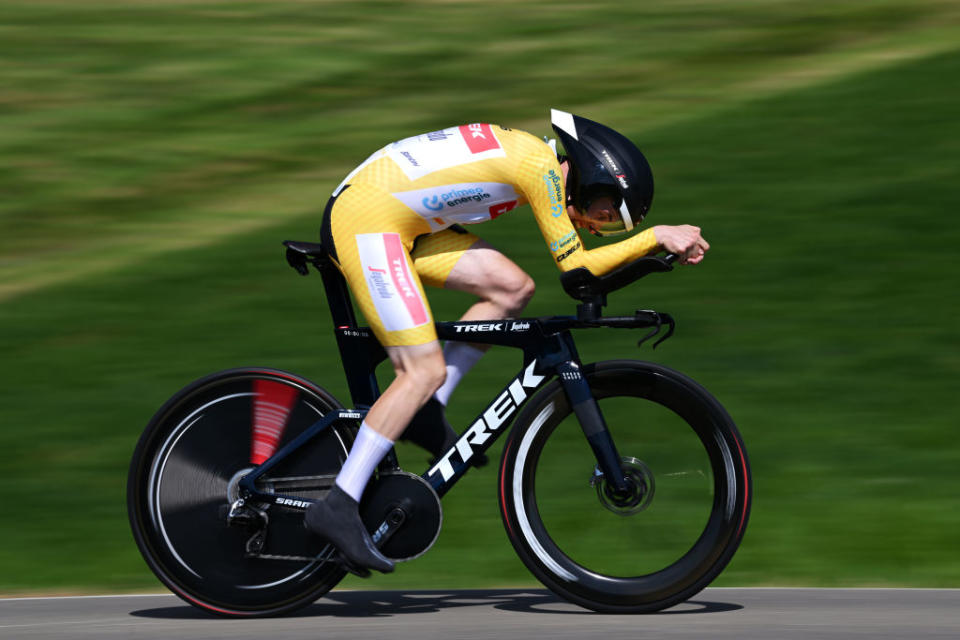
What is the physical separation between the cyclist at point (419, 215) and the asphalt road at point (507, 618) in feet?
1.00

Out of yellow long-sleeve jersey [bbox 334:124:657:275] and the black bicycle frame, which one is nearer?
yellow long-sleeve jersey [bbox 334:124:657:275]

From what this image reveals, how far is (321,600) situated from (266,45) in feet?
41.2

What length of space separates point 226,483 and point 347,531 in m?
0.60

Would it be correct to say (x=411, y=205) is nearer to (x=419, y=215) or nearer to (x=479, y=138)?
(x=419, y=215)

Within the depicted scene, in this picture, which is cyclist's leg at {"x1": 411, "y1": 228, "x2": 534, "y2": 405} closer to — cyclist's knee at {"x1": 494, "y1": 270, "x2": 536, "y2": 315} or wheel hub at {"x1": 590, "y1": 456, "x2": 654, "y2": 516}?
cyclist's knee at {"x1": 494, "y1": 270, "x2": 536, "y2": 315}

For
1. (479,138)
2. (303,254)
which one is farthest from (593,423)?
(303,254)

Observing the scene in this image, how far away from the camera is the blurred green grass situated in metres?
7.05

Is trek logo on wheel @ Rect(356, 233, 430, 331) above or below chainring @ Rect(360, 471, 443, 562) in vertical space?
above

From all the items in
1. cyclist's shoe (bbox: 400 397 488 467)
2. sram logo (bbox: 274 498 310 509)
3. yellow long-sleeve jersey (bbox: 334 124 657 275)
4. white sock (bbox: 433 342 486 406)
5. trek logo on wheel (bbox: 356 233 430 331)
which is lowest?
sram logo (bbox: 274 498 310 509)

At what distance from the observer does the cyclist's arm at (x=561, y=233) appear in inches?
197

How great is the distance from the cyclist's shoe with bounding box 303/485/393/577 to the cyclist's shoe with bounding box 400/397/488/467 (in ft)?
1.13

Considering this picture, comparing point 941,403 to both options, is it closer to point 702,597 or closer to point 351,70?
point 702,597

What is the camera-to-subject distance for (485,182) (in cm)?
515

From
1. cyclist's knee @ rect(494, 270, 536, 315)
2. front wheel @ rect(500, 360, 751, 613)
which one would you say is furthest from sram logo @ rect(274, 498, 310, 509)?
cyclist's knee @ rect(494, 270, 536, 315)
